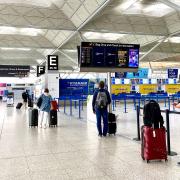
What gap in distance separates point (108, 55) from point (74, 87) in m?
8.84

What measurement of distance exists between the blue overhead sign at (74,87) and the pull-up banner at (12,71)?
445 inches

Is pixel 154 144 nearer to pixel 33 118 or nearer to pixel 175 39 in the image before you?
pixel 33 118

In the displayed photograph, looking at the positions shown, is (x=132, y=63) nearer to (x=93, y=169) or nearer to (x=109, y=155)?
(x=109, y=155)

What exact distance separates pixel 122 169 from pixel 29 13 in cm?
1367

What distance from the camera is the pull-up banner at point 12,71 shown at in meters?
27.4

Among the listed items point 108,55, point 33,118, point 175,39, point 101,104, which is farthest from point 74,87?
point 175,39

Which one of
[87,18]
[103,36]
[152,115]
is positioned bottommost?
[152,115]

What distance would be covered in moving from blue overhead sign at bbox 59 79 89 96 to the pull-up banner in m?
11.3

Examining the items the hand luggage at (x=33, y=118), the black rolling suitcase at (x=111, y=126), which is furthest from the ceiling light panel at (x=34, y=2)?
the black rolling suitcase at (x=111, y=126)

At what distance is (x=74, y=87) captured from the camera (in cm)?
1734

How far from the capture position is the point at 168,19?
58.5 ft

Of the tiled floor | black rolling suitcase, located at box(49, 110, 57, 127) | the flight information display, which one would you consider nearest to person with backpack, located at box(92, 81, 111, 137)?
the tiled floor

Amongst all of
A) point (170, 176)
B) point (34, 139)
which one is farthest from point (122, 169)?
point (34, 139)

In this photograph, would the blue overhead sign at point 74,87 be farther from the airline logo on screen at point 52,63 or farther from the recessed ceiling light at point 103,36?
the recessed ceiling light at point 103,36
